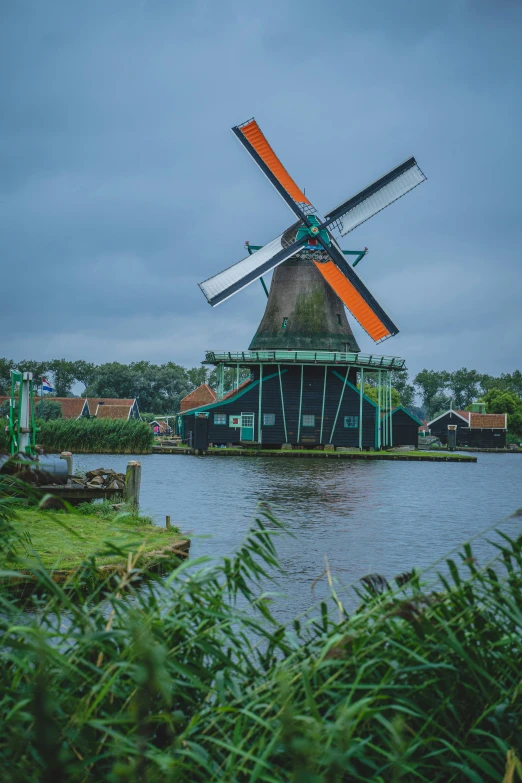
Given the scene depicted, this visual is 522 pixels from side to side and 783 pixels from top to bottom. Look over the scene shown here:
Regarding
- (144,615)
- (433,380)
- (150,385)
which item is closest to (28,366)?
(150,385)

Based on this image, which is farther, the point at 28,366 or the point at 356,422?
the point at 28,366

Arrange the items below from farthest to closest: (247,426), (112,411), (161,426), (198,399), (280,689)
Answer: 1. (161,426)
2. (112,411)
3. (198,399)
4. (247,426)
5. (280,689)

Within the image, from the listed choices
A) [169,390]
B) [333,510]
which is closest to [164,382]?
[169,390]

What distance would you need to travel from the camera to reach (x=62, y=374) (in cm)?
11069

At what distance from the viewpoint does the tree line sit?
101875 mm

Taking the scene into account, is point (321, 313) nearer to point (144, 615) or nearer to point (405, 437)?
point (405, 437)

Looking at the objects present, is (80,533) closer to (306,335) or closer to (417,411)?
(306,335)

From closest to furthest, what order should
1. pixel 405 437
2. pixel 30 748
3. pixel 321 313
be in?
1. pixel 30 748
2. pixel 321 313
3. pixel 405 437

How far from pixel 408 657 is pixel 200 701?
866 mm

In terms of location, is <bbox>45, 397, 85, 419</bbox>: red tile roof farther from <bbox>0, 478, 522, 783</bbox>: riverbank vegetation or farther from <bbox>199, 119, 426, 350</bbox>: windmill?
<bbox>0, 478, 522, 783</bbox>: riverbank vegetation

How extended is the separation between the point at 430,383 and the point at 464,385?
5177 millimetres

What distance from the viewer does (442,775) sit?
335 cm

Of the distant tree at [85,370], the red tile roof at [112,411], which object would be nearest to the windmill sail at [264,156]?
the red tile roof at [112,411]

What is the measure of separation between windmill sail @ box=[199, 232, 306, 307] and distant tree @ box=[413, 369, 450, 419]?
8546 centimetres
